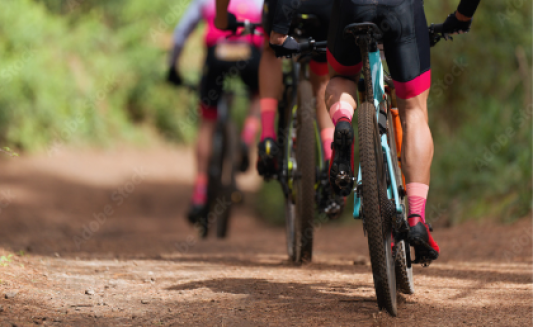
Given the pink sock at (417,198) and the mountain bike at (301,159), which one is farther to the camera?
the mountain bike at (301,159)

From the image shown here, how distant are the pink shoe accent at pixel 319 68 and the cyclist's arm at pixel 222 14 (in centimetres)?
58

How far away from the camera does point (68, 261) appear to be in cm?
367

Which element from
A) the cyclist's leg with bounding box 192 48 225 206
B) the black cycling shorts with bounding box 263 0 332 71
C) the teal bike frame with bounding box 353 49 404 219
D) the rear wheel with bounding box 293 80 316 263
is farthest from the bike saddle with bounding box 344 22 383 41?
the cyclist's leg with bounding box 192 48 225 206

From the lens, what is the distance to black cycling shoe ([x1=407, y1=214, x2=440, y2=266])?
2377 mm

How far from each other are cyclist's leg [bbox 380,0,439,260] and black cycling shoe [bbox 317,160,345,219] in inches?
35.1

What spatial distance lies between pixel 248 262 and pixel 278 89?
43.6 inches

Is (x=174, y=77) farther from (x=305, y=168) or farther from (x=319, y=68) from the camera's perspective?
(x=305, y=168)

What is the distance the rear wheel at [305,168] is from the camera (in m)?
3.48

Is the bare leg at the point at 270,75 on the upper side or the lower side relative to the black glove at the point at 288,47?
upper

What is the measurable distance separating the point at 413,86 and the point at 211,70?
342 centimetres

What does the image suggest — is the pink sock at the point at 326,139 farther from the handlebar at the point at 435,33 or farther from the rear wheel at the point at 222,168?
the rear wheel at the point at 222,168
